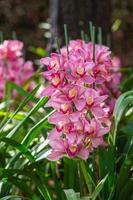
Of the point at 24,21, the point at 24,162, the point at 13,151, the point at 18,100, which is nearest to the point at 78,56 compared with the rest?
the point at 24,162

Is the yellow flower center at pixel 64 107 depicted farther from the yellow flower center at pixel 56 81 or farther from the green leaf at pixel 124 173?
the green leaf at pixel 124 173

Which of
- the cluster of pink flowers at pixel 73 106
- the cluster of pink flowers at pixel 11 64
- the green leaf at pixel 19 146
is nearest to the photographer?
the cluster of pink flowers at pixel 73 106

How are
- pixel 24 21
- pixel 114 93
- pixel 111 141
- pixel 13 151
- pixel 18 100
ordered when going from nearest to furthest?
pixel 111 141 < pixel 13 151 < pixel 114 93 < pixel 18 100 < pixel 24 21

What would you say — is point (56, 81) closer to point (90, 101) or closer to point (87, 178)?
point (90, 101)

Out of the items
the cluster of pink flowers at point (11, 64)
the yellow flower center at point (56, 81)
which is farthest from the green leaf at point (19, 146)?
the cluster of pink flowers at point (11, 64)

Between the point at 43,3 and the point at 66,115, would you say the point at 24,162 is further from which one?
the point at 43,3

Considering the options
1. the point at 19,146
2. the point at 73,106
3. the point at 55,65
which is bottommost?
the point at 19,146

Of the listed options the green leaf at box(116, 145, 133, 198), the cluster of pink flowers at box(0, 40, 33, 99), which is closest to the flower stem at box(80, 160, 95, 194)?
the green leaf at box(116, 145, 133, 198)

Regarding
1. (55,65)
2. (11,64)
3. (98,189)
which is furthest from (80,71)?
(11,64)
